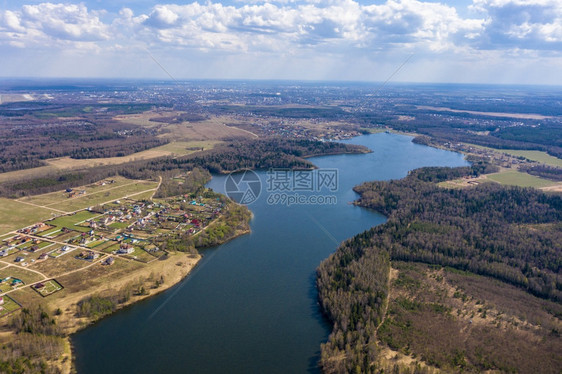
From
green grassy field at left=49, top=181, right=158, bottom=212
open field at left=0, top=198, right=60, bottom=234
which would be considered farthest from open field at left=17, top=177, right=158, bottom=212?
open field at left=0, top=198, right=60, bottom=234

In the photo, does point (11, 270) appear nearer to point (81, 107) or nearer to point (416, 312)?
point (416, 312)

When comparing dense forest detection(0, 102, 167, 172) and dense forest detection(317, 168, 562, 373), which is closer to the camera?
dense forest detection(317, 168, 562, 373)

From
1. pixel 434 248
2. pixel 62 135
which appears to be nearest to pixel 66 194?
pixel 434 248

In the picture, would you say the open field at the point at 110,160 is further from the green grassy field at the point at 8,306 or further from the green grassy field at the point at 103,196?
the green grassy field at the point at 8,306

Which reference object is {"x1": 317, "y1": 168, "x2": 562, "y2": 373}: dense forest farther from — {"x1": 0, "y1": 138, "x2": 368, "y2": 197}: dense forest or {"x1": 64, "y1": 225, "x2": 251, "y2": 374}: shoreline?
{"x1": 0, "y1": 138, "x2": 368, "y2": 197}: dense forest

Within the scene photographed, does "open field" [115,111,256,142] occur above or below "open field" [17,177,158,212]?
above

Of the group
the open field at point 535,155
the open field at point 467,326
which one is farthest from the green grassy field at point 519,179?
the open field at point 467,326
